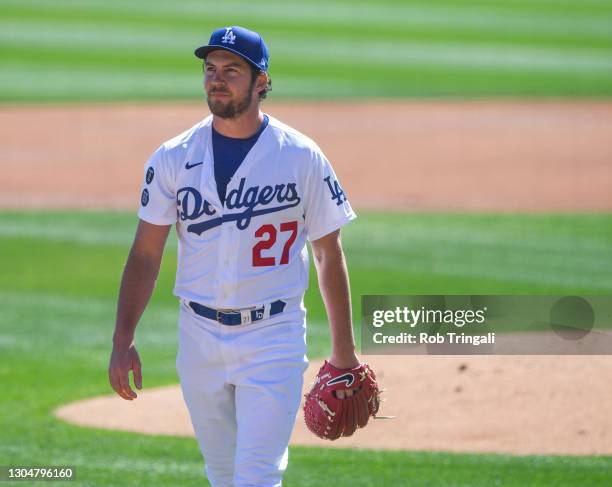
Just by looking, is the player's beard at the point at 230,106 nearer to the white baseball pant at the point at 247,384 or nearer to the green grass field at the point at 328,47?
the white baseball pant at the point at 247,384

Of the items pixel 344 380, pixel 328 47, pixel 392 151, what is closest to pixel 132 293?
pixel 344 380

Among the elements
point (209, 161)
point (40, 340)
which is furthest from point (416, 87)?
point (209, 161)

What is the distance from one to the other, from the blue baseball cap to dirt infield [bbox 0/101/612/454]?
3.26m

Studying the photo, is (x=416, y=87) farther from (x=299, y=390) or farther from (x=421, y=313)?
(x=299, y=390)

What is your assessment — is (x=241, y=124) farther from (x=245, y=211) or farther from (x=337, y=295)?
(x=337, y=295)

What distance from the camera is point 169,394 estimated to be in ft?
28.0

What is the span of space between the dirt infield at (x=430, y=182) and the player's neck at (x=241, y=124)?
3053 mm

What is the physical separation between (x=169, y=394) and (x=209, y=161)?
4.09m

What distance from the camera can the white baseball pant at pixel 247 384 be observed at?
4555 millimetres

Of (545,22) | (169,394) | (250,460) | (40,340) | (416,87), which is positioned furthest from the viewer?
(545,22)

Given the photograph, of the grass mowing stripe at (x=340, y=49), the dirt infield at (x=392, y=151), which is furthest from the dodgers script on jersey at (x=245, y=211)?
the grass mowing stripe at (x=340, y=49)

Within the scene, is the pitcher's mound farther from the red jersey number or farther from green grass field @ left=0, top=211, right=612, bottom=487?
the red jersey number

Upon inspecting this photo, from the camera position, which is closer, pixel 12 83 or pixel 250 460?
pixel 250 460

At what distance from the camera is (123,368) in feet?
15.2
